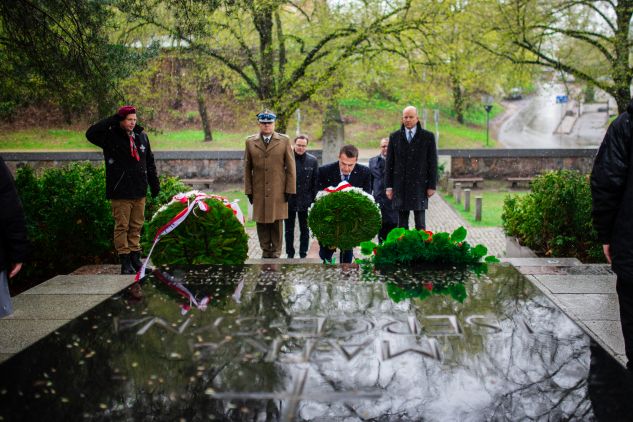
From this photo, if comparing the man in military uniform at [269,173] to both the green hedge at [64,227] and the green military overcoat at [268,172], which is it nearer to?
→ the green military overcoat at [268,172]

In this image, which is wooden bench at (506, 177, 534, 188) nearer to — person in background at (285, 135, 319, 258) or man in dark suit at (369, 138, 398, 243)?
man in dark suit at (369, 138, 398, 243)

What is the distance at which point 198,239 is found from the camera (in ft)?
21.3

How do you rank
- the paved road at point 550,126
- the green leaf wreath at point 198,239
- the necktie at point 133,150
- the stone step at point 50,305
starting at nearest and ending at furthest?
the stone step at point 50,305 < the green leaf wreath at point 198,239 < the necktie at point 133,150 < the paved road at point 550,126

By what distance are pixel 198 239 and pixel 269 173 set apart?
199cm

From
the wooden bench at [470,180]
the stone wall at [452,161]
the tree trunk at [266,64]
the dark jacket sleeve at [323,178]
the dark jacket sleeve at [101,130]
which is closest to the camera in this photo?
the dark jacket sleeve at [101,130]

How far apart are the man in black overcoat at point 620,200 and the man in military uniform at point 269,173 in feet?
15.8

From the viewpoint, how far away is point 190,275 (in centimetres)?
544

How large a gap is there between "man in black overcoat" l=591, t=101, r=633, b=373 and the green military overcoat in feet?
15.7

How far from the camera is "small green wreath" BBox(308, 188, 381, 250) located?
722 centimetres

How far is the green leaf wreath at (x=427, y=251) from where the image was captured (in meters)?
5.64

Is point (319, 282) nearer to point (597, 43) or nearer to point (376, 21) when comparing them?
point (376, 21)

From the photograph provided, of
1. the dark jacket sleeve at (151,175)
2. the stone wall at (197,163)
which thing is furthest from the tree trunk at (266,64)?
the dark jacket sleeve at (151,175)

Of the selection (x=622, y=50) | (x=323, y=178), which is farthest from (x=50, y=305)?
(x=622, y=50)

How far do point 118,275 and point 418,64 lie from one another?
11.0 m
